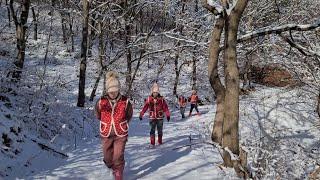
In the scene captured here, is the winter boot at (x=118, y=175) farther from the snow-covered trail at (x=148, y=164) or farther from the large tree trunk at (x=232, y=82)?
the large tree trunk at (x=232, y=82)

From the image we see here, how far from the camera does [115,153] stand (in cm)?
720

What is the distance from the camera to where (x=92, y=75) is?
39.2 m

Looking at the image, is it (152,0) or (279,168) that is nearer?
(279,168)

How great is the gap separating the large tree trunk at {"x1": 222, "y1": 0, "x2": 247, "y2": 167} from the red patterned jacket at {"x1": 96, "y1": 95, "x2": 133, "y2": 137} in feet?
5.65

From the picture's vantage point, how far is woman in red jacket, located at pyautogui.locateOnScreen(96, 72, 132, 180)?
7148mm

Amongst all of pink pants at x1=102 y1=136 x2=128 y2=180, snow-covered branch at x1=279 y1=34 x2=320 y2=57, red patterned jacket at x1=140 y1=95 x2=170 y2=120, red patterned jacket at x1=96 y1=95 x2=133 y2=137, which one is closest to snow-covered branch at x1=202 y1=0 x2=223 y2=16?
snow-covered branch at x1=279 y1=34 x2=320 y2=57

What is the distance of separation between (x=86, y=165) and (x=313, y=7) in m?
20.7

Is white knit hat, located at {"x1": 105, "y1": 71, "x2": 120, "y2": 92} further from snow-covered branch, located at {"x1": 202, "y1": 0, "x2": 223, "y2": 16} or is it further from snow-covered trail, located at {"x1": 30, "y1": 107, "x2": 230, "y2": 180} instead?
snow-covered branch, located at {"x1": 202, "y1": 0, "x2": 223, "y2": 16}

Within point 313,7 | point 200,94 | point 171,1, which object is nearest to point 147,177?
point 313,7

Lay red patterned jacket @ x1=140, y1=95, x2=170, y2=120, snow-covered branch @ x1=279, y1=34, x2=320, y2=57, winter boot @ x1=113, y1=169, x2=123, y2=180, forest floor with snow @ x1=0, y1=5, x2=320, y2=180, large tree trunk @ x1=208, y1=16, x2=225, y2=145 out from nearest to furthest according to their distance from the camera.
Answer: winter boot @ x1=113, y1=169, x2=123, y2=180 < forest floor with snow @ x1=0, y1=5, x2=320, y2=180 < snow-covered branch @ x1=279, y1=34, x2=320, y2=57 < large tree trunk @ x1=208, y1=16, x2=225, y2=145 < red patterned jacket @ x1=140, y1=95, x2=170, y2=120

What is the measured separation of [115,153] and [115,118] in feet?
1.79

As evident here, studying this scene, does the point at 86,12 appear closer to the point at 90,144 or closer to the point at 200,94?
the point at 90,144

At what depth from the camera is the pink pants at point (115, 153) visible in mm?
7125

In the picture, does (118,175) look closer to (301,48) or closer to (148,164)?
(148,164)
